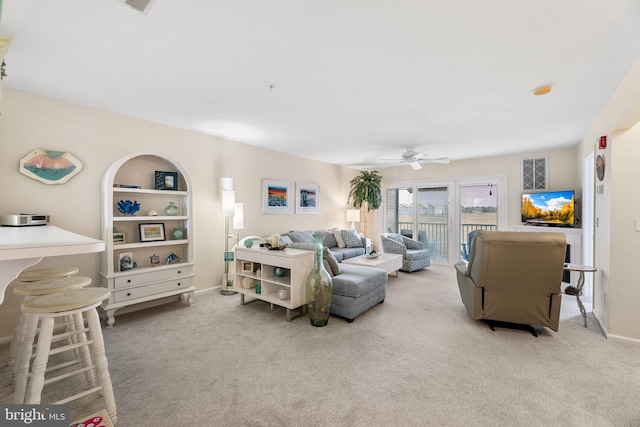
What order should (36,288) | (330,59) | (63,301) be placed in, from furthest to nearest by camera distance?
(330,59) < (36,288) < (63,301)

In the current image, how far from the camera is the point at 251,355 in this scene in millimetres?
2389

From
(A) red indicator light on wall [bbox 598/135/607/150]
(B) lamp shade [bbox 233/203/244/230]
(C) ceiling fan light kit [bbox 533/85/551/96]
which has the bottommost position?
(B) lamp shade [bbox 233/203/244/230]

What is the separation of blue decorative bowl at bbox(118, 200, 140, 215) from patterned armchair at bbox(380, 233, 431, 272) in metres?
4.19

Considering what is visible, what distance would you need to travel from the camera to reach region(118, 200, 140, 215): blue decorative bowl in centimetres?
324

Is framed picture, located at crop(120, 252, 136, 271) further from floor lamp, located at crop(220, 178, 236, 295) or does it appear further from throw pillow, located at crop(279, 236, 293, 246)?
throw pillow, located at crop(279, 236, 293, 246)

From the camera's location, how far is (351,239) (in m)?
6.03

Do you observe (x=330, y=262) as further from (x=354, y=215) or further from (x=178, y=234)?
(x=354, y=215)

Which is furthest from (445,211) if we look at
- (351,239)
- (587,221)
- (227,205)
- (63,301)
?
(63,301)

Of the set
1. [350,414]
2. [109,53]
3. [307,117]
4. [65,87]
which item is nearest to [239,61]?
[109,53]

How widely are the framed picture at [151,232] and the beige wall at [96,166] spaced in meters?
0.42

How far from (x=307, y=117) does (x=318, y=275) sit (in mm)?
1849

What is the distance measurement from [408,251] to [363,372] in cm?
379

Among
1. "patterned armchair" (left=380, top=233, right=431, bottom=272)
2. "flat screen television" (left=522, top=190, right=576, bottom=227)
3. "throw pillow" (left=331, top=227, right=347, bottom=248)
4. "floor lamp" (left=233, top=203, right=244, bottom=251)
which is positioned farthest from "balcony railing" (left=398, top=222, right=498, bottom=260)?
"floor lamp" (left=233, top=203, right=244, bottom=251)

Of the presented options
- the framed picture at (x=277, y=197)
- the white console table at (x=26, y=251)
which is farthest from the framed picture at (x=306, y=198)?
the white console table at (x=26, y=251)
